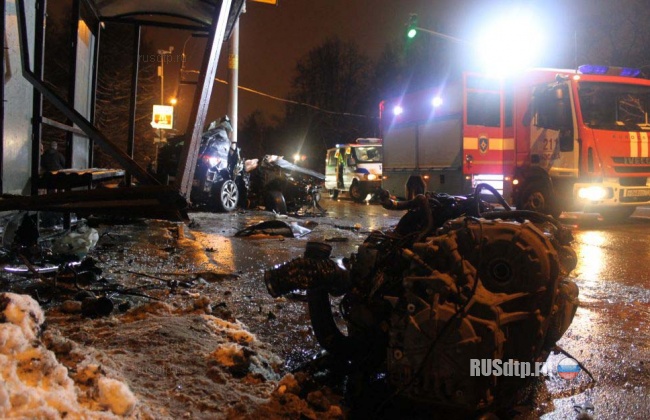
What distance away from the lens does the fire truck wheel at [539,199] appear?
11461 mm

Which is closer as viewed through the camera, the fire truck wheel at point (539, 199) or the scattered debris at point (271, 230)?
the scattered debris at point (271, 230)

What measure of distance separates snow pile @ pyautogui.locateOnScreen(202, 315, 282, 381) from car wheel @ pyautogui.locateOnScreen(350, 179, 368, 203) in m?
19.5

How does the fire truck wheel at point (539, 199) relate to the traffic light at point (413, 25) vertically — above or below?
below

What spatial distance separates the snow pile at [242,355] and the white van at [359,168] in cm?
1932

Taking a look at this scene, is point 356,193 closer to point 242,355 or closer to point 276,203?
point 276,203

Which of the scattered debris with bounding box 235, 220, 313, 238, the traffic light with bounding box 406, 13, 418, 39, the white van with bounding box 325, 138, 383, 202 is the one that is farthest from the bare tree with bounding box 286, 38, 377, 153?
the scattered debris with bounding box 235, 220, 313, 238

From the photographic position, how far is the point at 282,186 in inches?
555

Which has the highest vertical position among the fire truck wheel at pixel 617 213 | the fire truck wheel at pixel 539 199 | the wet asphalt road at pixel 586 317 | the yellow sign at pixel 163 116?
the yellow sign at pixel 163 116

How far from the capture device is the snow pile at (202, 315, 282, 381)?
9.54 feet

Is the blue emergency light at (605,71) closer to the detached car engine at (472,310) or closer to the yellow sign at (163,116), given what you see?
the detached car engine at (472,310)

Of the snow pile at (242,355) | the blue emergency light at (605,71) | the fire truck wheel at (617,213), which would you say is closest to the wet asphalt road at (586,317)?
the snow pile at (242,355)

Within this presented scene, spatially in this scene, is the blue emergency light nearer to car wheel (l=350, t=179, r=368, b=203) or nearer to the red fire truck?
the red fire truck

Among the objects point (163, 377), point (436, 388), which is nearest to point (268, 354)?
point (163, 377)

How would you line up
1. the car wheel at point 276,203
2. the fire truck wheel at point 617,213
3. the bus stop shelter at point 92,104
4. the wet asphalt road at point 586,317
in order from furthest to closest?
1. the car wheel at point 276,203
2. the fire truck wheel at point 617,213
3. the bus stop shelter at point 92,104
4. the wet asphalt road at point 586,317
